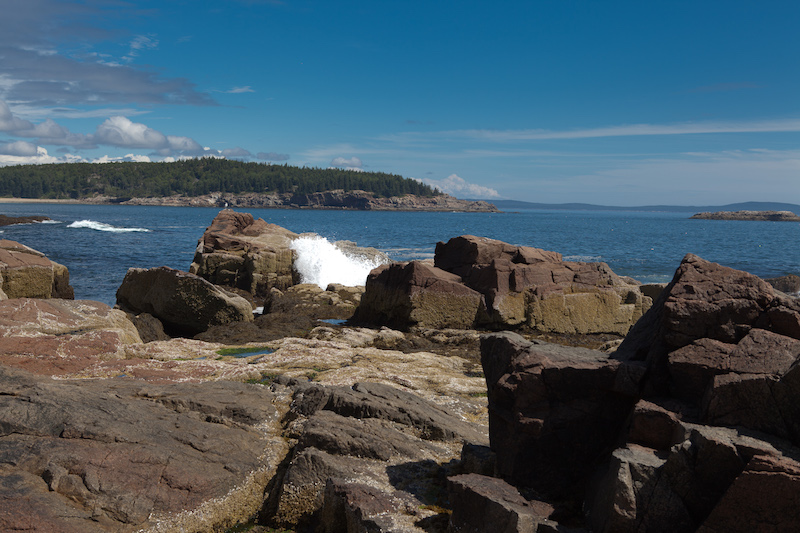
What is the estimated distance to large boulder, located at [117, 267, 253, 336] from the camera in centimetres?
2077

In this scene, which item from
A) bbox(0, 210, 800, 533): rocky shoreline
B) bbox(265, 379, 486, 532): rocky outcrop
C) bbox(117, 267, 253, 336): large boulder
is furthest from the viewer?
bbox(117, 267, 253, 336): large boulder

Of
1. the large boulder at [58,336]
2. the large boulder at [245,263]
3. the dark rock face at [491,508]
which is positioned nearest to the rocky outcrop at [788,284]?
the large boulder at [245,263]

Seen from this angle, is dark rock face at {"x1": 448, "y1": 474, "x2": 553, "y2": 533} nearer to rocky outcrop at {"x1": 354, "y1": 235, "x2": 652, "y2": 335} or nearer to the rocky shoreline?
the rocky shoreline

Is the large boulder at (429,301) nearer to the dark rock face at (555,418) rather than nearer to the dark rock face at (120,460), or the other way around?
the dark rock face at (120,460)

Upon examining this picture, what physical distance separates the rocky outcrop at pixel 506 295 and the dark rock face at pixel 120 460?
37.7ft

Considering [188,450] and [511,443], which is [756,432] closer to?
[511,443]

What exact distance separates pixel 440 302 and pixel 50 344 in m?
11.7

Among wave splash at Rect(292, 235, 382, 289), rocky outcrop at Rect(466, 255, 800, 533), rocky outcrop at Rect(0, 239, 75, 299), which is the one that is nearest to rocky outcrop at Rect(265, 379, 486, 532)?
rocky outcrop at Rect(466, 255, 800, 533)

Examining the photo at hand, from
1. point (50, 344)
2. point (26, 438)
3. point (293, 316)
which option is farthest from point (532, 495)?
point (293, 316)

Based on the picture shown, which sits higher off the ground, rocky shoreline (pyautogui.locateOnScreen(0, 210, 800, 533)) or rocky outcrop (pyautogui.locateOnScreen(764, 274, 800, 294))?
rocky shoreline (pyautogui.locateOnScreen(0, 210, 800, 533))

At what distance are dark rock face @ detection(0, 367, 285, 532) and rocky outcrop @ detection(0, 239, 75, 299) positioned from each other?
550 inches

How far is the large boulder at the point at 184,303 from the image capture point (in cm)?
2077

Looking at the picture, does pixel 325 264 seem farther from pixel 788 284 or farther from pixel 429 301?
pixel 788 284

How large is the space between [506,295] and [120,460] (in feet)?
48.4
